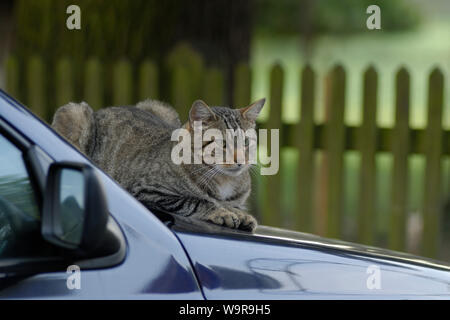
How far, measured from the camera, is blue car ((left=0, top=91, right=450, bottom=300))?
6.89 ft

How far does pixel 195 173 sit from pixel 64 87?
2.80 meters

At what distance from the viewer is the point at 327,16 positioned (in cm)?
1259

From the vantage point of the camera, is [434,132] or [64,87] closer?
[434,132]

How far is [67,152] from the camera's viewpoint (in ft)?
7.33

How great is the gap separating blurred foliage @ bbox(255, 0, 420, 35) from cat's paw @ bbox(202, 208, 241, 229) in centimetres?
830

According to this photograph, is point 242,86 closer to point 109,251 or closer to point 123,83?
point 123,83

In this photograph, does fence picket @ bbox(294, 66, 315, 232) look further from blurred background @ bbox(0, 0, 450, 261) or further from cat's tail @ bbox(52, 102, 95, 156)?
cat's tail @ bbox(52, 102, 95, 156)

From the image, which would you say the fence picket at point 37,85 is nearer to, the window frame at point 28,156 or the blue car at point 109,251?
the blue car at point 109,251

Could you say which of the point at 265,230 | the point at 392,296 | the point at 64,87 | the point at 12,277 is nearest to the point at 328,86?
the point at 64,87

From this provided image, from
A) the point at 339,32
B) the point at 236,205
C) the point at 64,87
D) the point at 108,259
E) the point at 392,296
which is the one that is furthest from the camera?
the point at 339,32

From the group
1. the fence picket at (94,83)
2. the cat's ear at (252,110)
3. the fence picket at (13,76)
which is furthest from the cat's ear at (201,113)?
the fence picket at (13,76)

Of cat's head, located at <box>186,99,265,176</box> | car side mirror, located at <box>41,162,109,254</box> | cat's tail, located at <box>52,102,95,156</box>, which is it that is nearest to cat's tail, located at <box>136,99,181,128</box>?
cat's tail, located at <box>52,102,95,156</box>

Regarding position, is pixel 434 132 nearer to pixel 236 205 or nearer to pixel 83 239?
pixel 236 205
